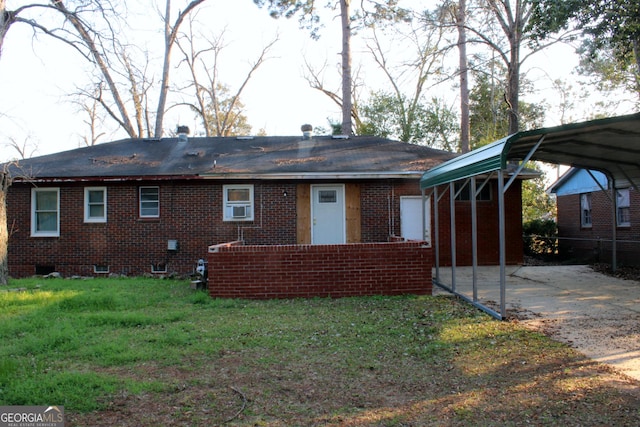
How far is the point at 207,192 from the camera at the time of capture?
512 inches

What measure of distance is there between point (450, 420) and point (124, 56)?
15.7m

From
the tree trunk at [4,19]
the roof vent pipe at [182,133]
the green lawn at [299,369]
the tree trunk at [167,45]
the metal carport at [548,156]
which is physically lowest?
the green lawn at [299,369]

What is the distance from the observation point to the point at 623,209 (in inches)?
653

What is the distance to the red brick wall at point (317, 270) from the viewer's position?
890 cm

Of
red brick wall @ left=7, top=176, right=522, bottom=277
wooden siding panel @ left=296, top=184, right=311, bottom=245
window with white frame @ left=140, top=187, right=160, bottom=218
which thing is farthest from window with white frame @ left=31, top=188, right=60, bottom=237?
wooden siding panel @ left=296, top=184, right=311, bottom=245

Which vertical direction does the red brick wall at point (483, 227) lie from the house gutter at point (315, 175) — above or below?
below

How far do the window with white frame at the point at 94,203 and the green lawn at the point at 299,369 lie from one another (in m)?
5.53

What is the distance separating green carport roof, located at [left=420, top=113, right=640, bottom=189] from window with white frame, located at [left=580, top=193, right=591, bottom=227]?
7.25 meters

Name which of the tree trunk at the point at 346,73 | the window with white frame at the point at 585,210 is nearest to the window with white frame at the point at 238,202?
the tree trunk at the point at 346,73

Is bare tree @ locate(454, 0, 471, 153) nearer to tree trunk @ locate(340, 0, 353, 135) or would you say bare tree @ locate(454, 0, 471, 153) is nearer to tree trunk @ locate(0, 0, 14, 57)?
tree trunk @ locate(340, 0, 353, 135)

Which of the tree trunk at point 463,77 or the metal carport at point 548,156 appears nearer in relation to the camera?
the metal carport at point 548,156

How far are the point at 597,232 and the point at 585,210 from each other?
161 centimetres

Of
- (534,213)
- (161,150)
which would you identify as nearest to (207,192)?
(161,150)

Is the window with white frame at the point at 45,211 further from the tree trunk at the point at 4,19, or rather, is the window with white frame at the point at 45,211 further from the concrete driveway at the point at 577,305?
the concrete driveway at the point at 577,305
